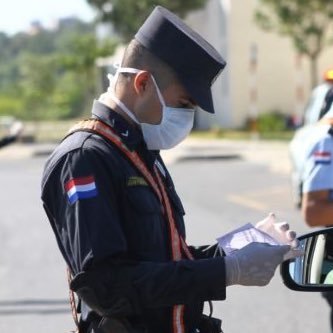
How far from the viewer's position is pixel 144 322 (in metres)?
2.29

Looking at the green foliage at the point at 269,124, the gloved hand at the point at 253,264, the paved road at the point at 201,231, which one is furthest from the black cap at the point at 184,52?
the green foliage at the point at 269,124

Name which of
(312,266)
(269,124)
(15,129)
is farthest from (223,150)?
(312,266)

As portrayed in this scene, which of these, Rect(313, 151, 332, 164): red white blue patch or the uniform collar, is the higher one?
the uniform collar

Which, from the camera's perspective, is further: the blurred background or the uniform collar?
the blurred background

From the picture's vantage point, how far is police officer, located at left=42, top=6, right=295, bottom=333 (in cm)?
215

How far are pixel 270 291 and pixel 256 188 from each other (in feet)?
26.8

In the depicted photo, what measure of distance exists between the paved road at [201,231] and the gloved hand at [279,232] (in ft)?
11.6

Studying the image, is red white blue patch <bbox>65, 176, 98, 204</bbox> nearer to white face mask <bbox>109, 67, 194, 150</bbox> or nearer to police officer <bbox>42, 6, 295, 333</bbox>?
police officer <bbox>42, 6, 295, 333</bbox>

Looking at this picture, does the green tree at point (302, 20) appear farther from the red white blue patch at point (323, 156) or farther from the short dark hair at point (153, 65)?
the short dark hair at point (153, 65)

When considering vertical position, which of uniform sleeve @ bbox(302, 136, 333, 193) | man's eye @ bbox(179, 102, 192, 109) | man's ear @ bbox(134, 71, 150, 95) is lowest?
uniform sleeve @ bbox(302, 136, 333, 193)

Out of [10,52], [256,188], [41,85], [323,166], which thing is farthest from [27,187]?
[10,52]

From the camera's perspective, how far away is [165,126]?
2369mm

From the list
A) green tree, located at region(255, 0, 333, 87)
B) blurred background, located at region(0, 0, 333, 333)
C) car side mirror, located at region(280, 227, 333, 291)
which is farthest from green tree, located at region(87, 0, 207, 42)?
car side mirror, located at region(280, 227, 333, 291)

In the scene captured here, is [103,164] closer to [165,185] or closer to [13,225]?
[165,185]
